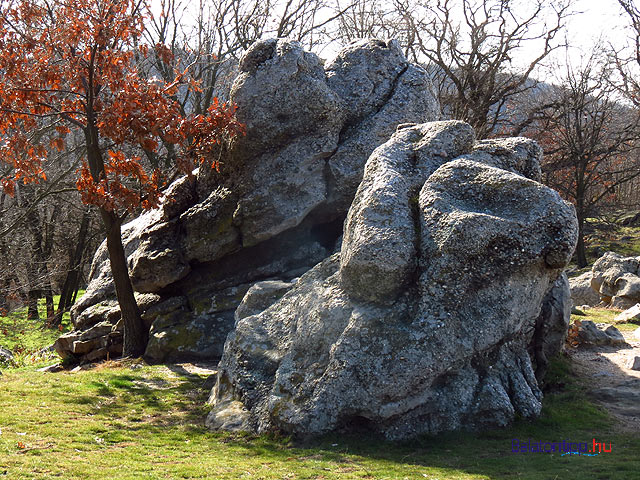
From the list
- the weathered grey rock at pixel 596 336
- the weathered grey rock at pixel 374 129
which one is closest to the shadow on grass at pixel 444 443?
the weathered grey rock at pixel 596 336

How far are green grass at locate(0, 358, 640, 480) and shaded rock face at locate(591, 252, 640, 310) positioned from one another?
34.9ft

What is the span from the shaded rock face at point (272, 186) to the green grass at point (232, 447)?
4.07m

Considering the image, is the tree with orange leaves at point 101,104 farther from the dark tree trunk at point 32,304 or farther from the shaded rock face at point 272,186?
the dark tree trunk at point 32,304

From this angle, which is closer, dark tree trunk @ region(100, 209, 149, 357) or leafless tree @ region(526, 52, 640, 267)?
dark tree trunk @ region(100, 209, 149, 357)

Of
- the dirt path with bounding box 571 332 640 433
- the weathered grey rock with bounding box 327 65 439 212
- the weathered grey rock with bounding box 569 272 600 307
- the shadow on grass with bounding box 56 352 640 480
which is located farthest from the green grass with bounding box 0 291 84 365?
the weathered grey rock with bounding box 569 272 600 307

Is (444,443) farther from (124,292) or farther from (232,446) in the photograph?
(124,292)

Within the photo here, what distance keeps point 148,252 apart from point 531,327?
367 inches

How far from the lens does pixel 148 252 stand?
14930 mm

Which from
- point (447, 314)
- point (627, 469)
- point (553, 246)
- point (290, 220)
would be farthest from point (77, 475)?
point (290, 220)

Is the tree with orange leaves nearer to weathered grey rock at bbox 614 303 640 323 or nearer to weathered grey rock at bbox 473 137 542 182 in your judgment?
weathered grey rock at bbox 473 137 542 182

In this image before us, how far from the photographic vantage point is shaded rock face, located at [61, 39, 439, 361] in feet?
44.5

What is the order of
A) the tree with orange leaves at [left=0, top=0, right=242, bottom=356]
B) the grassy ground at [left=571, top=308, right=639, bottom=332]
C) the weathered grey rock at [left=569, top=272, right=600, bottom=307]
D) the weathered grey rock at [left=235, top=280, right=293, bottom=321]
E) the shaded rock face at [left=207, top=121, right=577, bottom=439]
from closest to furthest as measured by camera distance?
the shaded rock face at [left=207, top=121, right=577, bottom=439]
the weathered grey rock at [left=235, top=280, right=293, bottom=321]
the tree with orange leaves at [left=0, top=0, right=242, bottom=356]
the grassy ground at [left=571, top=308, right=639, bottom=332]
the weathered grey rock at [left=569, top=272, right=600, bottom=307]

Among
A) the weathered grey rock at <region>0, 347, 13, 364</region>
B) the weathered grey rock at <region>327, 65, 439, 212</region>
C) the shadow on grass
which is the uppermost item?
the weathered grey rock at <region>327, 65, 439, 212</region>

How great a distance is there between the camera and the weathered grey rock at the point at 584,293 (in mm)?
22172
